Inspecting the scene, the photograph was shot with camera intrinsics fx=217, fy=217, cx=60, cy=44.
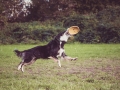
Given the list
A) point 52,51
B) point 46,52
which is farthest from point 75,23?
point 52,51

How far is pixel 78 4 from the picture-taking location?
22.0 m

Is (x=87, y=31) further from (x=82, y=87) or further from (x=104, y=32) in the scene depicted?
(x=82, y=87)

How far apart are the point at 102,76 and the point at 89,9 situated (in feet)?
57.1

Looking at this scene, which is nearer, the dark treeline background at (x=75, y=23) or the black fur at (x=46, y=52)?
the black fur at (x=46, y=52)

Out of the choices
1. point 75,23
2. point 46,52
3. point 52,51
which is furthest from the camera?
point 75,23

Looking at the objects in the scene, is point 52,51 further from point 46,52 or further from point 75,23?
point 75,23

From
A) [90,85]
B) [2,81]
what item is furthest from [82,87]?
[2,81]

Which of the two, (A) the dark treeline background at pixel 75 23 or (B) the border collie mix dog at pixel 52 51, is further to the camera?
(A) the dark treeline background at pixel 75 23

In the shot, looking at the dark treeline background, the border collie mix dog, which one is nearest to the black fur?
the border collie mix dog

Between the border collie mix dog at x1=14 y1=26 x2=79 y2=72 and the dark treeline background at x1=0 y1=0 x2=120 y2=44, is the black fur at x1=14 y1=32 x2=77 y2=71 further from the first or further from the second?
the dark treeline background at x1=0 y1=0 x2=120 y2=44

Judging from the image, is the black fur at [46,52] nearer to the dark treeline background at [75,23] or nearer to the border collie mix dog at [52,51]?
the border collie mix dog at [52,51]

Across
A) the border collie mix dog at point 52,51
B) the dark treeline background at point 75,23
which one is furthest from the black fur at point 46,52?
the dark treeline background at point 75,23

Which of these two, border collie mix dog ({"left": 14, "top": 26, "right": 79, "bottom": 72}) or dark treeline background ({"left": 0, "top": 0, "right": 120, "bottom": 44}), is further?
dark treeline background ({"left": 0, "top": 0, "right": 120, "bottom": 44})

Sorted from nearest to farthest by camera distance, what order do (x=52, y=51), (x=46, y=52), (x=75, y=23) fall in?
(x=52, y=51), (x=46, y=52), (x=75, y=23)
